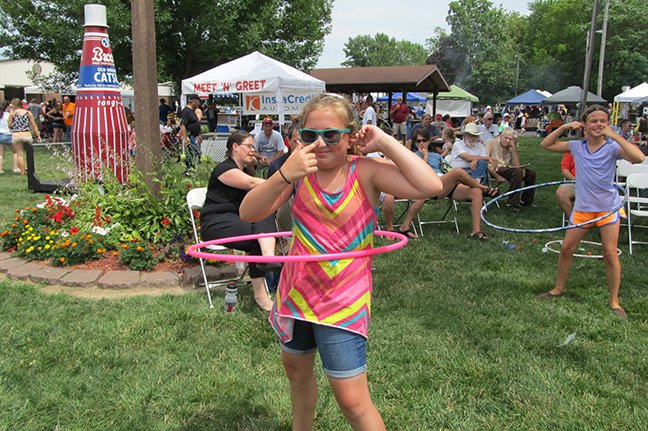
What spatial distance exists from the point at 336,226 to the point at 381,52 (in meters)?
117

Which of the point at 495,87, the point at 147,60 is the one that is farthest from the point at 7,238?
the point at 495,87

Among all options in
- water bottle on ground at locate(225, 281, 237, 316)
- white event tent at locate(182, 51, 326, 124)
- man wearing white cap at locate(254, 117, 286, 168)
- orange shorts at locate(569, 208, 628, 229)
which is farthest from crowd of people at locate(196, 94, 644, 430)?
white event tent at locate(182, 51, 326, 124)

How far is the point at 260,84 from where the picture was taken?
11.8m

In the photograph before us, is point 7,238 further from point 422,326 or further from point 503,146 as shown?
point 503,146

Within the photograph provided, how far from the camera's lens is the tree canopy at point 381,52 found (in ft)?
355

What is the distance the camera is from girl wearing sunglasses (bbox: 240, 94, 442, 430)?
1.95 meters


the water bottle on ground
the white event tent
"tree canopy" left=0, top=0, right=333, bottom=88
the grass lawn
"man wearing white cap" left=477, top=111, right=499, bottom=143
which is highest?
"tree canopy" left=0, top=0, right=333, bottom=88

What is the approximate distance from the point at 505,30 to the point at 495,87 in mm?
31654

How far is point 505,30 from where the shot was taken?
93250 mm

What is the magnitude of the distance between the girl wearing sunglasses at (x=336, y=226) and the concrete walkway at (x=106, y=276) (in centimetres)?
331

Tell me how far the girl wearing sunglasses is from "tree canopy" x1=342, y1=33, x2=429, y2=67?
11004cm

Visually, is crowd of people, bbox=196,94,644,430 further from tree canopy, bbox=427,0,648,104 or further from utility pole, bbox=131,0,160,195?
tree canopy, bbox=427,0,648,104

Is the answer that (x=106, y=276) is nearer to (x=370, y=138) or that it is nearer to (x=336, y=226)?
(x=336, y=226)

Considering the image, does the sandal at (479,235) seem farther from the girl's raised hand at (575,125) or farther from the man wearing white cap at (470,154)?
the girl's raised hand at (575,125)
